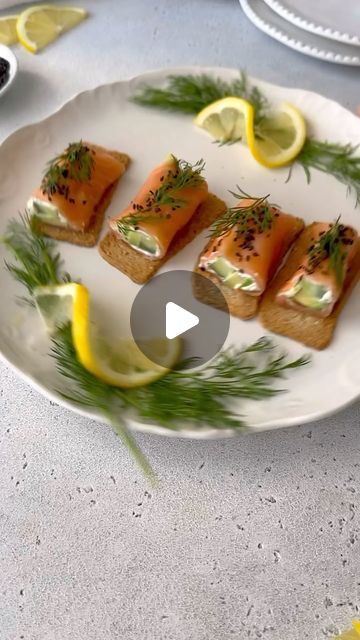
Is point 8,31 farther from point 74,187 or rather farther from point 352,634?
point 352,634

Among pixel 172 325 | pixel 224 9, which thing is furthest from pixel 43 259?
pixel 224 9

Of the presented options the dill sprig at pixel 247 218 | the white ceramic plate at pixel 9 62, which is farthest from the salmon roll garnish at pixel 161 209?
the white ceramic plate at pixel 9 62

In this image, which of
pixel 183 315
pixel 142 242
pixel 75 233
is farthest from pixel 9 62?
pixel 183 315

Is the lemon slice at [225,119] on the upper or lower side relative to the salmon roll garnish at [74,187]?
upper

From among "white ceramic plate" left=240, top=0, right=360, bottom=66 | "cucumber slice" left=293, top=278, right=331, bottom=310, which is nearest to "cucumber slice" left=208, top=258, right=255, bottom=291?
"cucumber slice" left=293, top=278, right=331, bottom=310

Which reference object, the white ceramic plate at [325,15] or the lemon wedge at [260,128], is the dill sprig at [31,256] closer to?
the lemon wedge at [260,128]

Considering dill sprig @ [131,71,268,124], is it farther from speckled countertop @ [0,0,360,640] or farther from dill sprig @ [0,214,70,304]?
speckled countertop @ [0,0,360,640]
